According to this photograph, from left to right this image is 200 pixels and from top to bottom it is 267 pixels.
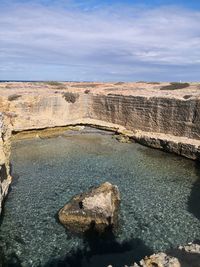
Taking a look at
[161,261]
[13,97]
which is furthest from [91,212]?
[13,97]

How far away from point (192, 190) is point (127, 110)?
659 inches

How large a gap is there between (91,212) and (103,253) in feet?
6.92

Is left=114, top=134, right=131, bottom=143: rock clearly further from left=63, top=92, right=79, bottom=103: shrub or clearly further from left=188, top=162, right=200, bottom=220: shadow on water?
left=188, top=162, right=200, bottom=220: shadow on water

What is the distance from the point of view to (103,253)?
1170 centimetres

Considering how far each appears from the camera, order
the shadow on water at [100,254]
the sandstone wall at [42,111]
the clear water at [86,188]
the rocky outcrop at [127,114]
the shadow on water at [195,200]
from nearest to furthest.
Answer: the shadow on water at [100,254] < the clear water at [86,188] < the shadow on water at [195,200] < the rocky outcrop at [127,114] < the sandstone wall at [42,111]

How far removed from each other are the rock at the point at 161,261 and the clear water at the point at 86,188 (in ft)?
14.2

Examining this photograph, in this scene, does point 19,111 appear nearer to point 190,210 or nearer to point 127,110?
point 127,110

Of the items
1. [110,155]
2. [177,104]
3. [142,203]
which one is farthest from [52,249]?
[177,104]

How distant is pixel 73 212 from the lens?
1364 cm

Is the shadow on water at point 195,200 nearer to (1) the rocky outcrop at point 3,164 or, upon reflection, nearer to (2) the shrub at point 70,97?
(1) the rocky outcrop at point 3,164

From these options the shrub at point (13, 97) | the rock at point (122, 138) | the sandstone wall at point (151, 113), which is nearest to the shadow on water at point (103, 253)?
the sandstone wall at point (151, 113)

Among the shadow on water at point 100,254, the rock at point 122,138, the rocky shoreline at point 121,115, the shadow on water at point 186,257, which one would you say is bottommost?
the shadow on water at point 100,254

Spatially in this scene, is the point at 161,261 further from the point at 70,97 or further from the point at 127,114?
the point at 70,97

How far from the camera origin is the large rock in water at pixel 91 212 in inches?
521
